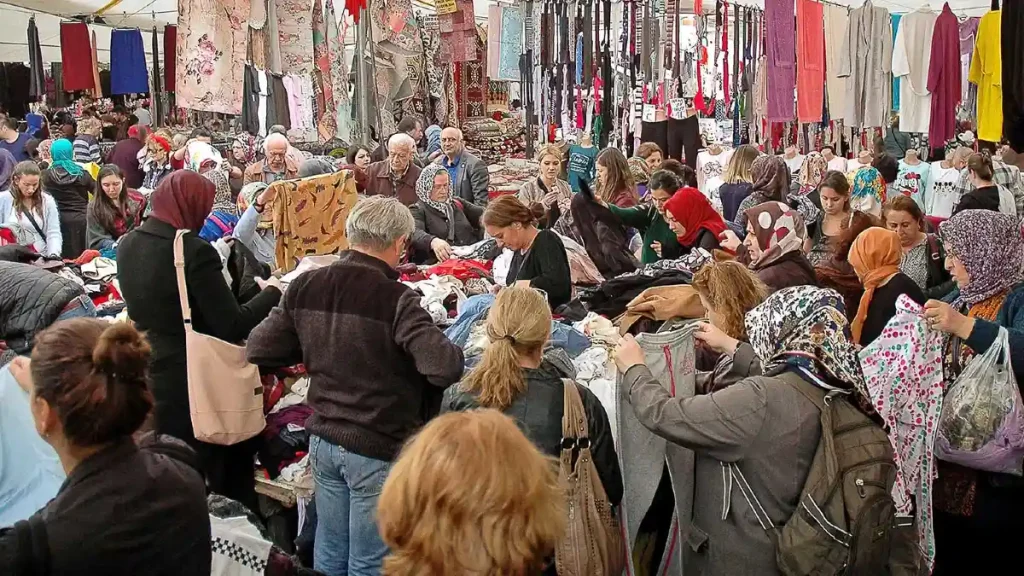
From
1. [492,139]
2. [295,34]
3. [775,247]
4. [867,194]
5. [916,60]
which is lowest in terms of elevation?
[775,247]

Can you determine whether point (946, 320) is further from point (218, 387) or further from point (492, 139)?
point (492, 139)

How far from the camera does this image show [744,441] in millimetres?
2486

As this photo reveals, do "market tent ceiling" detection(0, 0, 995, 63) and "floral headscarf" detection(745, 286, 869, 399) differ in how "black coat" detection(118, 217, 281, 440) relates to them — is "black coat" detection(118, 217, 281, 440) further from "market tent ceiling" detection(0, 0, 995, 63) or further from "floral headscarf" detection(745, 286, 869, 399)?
"market tent ceiling" detection(0, 0, 995, 63)

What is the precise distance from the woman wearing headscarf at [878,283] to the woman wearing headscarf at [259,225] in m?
2.73

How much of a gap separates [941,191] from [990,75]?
4.45 meters

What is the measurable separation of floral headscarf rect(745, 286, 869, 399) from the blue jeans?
114cm

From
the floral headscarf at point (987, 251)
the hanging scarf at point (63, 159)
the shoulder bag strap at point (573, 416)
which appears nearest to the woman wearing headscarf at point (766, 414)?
the shoulder bag strap at point (573, 416)

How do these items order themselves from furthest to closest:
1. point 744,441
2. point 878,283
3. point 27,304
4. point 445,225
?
point 445,225, point 878,283, point 27,304, point 744,441

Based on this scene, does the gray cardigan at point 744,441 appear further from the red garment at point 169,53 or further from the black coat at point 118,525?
the red garment at point 169,53

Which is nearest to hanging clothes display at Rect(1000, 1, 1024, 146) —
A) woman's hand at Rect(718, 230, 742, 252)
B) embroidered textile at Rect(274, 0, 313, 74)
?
woman's hand at Rect(718, 230, 742, 252)

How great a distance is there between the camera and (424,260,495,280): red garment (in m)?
4.96

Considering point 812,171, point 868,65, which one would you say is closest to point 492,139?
point 812,171

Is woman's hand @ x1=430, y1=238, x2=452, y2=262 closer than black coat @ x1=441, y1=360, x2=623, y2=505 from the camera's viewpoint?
No

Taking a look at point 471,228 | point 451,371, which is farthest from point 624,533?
point 471,228
